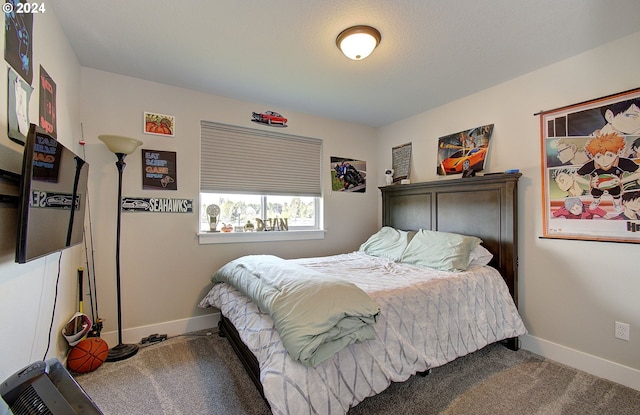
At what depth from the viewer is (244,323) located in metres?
1.82

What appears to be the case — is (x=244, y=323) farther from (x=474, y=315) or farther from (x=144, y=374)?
(x=474, y=315)

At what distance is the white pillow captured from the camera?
257 cm

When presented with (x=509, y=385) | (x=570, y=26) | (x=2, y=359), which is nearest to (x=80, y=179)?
(x=2, y=359)

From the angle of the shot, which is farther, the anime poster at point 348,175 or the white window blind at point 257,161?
the anime poster at point 348,175

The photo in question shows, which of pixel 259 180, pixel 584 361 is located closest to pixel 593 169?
pixel 584 361

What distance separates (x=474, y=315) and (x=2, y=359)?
2.77m

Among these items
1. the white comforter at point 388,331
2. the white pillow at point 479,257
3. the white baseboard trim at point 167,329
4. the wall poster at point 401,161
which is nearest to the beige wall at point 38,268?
the white baseboard trim at point 167,329

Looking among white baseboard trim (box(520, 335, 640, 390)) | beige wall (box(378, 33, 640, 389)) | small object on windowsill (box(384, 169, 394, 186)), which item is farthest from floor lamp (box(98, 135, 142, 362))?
white baseboard trim (box(520, 335, 640, 390))

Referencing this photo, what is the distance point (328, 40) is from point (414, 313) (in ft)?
6.67

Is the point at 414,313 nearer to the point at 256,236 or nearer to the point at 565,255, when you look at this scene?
the point at 565,255

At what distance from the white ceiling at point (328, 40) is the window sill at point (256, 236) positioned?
4.99ft

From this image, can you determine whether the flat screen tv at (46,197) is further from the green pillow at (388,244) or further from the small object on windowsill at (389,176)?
the small object on windowsill at (389,176)

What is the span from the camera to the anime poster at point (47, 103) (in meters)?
1.65

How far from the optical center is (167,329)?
8.87ft
